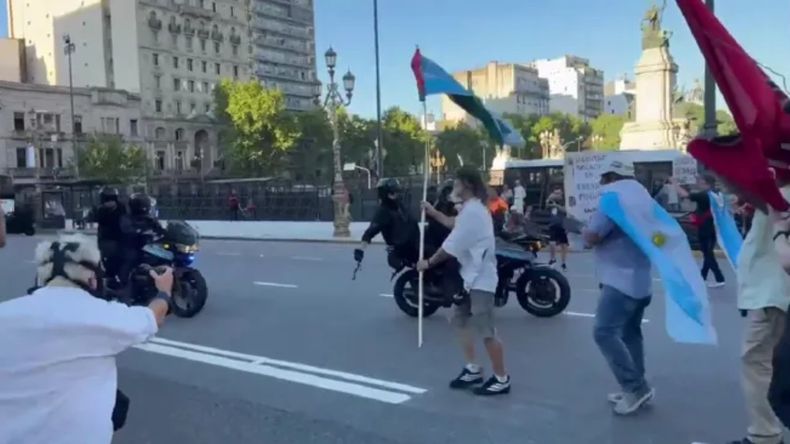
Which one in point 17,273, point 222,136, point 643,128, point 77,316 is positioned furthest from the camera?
point 222,136

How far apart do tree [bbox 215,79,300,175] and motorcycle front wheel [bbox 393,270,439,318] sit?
233 feet

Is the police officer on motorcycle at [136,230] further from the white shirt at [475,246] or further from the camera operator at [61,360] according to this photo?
the camera operator at [61,360]

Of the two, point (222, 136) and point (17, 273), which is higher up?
point (222, 136)

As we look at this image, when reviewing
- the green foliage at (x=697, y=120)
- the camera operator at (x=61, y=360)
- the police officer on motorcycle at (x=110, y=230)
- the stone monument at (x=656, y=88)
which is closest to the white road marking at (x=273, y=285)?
the police officer on motorcycle at (x=110, y=230)

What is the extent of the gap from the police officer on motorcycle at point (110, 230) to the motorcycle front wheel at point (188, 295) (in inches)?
31.5

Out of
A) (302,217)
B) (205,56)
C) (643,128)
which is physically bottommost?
(302,217)

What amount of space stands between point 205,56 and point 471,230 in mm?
101104

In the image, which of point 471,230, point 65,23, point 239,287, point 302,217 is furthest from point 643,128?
point 65,23

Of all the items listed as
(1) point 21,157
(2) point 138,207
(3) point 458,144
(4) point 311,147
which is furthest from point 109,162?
(2) point 138,207

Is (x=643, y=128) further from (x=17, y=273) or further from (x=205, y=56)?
(x=205, y=56)

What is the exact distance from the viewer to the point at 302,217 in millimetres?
36719

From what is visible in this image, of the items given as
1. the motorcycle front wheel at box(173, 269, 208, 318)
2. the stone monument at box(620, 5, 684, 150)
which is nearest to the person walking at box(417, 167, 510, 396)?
the motorcycle front wheel at box(173, 269, 208, 318)

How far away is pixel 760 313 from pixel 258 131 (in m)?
77.3

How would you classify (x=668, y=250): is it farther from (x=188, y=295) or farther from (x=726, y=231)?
(x=188, y=295)
